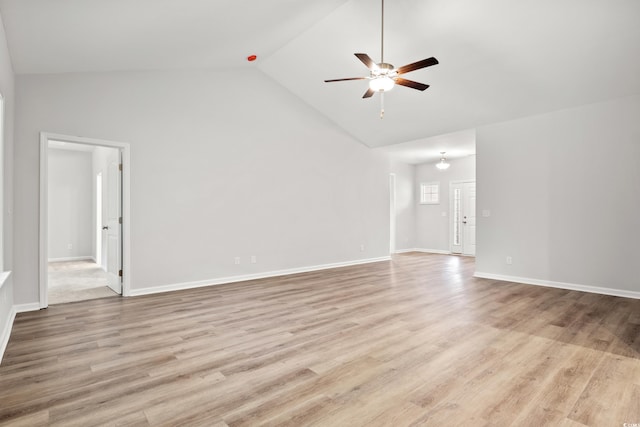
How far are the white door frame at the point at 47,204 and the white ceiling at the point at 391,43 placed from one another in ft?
2.85

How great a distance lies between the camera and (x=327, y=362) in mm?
2705

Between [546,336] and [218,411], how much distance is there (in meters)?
3.01

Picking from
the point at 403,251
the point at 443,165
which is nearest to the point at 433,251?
the point at 403,251

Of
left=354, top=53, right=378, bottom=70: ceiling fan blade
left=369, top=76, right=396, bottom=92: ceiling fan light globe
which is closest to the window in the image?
left=369, top=76, right=396, bottom=92: ceiling fan light globe

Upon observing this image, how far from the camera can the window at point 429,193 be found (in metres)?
10.6

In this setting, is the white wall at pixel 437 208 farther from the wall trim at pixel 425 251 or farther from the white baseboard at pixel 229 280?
the white baseboard at pixel 229 280

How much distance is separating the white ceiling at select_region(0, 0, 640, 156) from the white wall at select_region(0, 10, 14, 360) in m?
0.28

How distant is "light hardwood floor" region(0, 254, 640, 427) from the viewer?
6.64 ft

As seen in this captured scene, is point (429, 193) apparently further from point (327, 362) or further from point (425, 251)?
point (327, 362)

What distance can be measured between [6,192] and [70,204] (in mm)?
6450

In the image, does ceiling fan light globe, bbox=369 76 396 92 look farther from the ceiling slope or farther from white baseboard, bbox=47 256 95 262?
white baseboard, bbox=47 256 95 262

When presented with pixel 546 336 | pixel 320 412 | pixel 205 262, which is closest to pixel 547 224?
pixel 546 336

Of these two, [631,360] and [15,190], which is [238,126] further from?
[631,360]

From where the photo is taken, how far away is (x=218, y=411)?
6.66 ft
